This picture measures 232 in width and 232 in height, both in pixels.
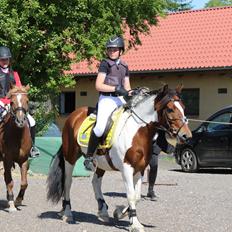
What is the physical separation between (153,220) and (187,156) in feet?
32.6

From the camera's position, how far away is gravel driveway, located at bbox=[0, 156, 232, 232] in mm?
8703

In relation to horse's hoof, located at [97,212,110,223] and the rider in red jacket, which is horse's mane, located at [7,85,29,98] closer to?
the rider in red jacket

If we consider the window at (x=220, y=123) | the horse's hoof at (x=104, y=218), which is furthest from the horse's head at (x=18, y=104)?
the window at (x=220, y=123)

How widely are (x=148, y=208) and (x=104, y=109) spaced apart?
2593mm

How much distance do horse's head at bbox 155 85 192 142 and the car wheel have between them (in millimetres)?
10558

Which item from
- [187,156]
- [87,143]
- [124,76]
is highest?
[124,76]

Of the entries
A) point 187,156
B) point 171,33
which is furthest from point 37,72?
point 171,33

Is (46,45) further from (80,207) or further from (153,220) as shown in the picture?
(153,220)

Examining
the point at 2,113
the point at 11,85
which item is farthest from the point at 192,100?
the point at 11,85

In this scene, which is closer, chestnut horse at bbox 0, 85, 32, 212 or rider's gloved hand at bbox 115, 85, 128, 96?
rider's gloved hand at bbox 115, 85, 128, 96

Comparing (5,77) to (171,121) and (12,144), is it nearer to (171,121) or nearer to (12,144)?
(12,144)

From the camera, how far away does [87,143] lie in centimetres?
911

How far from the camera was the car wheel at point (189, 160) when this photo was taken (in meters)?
18.8

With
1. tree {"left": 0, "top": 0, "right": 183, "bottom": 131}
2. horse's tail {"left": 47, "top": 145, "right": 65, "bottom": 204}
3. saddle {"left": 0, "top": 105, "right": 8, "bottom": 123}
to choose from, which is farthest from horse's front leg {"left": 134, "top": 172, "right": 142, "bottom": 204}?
tree {"left": 0, "top": 0, "right": 183, "bottom": 131}
